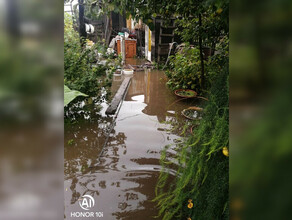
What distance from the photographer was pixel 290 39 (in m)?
0.35

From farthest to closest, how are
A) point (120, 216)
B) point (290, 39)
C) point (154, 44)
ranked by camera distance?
point (154, 44) < point (120, 216) < point (290, 39)

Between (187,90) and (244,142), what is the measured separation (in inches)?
230

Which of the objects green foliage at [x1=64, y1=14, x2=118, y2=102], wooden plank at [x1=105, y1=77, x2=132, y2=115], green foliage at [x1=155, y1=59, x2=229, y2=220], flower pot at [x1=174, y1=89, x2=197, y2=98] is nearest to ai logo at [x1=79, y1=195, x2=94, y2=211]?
green foliage at [x1=155, y1=59, x2=229, y2=220]

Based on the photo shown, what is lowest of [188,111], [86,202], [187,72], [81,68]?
[86,202]

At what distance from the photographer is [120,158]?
362 cm

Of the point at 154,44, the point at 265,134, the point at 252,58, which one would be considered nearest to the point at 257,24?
the point at 252,58

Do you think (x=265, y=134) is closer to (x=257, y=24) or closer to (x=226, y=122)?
(x=257, y=24)

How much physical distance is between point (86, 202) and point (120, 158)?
96 centimetres

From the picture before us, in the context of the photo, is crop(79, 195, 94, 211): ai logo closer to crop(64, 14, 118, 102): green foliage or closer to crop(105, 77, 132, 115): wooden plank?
crop(64, 14, 118, 102): green foliage

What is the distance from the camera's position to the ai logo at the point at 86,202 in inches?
105

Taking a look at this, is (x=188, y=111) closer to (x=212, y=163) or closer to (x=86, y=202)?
(x=86, y=202)

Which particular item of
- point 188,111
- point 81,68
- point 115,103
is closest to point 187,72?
point 188,111

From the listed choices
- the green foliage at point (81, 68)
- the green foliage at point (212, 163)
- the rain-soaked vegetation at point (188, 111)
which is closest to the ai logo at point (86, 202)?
the rain-soaked vegetation at point (188, 111)

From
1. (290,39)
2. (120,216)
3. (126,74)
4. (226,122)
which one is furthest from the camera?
(126,74)
